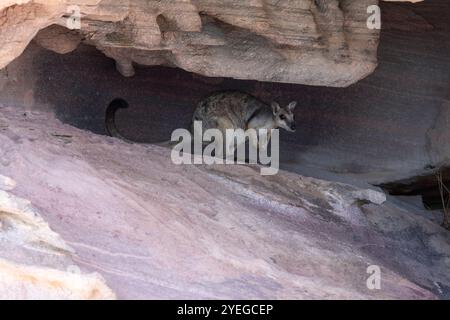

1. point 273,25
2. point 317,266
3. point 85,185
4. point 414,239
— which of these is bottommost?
point 414,239

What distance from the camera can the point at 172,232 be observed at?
4426 mm

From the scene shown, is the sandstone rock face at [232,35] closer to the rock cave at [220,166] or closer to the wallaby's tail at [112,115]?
the rock cave at [220,166]

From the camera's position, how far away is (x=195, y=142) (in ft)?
25.6

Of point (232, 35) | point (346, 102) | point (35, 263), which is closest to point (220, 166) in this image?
point (232, 35)

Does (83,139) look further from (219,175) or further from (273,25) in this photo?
(273,25)

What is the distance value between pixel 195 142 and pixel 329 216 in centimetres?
241

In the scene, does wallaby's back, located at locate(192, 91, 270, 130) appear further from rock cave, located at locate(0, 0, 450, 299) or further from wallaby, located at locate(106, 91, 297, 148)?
rock cave, located at locate(0, 0, 450, 299)

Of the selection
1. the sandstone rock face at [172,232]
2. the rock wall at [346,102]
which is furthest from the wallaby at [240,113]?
the sandstone rock face at [172,232]

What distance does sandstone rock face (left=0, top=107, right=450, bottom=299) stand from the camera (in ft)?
13.0

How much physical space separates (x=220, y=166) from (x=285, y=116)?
1.76 metres

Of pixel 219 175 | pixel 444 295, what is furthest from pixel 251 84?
pixel 444 295

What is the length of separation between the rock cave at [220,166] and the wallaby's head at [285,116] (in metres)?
0.43

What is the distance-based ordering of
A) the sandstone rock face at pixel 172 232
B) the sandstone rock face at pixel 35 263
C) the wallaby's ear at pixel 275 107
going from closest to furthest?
the sandstone rock face at pixel 35 263 → the sandstone rock face at pixel 172 232 → the wallaby's ear at pixel 275 107

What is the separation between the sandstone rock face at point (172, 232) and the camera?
3.96 m
